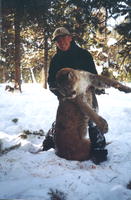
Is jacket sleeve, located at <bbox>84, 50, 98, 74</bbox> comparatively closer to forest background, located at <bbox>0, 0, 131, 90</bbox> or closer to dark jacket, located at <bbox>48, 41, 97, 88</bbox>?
dark jacket, located at <bbox>48, 41, 97, 88</bbox>

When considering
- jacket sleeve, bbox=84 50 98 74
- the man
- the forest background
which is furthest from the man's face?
the forest background

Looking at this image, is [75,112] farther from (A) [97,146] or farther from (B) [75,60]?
(B) [75,60]

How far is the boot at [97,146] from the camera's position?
446 centimetres

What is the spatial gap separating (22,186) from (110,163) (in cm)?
172

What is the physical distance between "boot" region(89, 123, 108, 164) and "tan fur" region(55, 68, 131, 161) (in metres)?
0.11

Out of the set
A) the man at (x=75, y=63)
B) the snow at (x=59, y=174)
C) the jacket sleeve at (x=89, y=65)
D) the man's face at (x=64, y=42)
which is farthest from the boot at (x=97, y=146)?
the man's face at (x=64, y=42)

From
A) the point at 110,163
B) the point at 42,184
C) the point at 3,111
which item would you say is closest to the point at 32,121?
the point at 3,111

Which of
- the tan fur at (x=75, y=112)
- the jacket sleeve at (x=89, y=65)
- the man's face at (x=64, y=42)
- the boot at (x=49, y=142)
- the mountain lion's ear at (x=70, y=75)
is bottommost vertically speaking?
the boot at (x=49, y=142)

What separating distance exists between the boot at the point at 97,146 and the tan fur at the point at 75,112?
0.11 m

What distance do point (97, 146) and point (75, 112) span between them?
76cm

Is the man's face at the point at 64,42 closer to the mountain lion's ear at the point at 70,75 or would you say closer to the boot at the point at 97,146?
the mountain lion's ear at the point at 70,75

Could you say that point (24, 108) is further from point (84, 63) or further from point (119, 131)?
point (84, 63)

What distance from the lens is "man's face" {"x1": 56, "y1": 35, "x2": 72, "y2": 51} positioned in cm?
445

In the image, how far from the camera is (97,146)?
15.0ft
